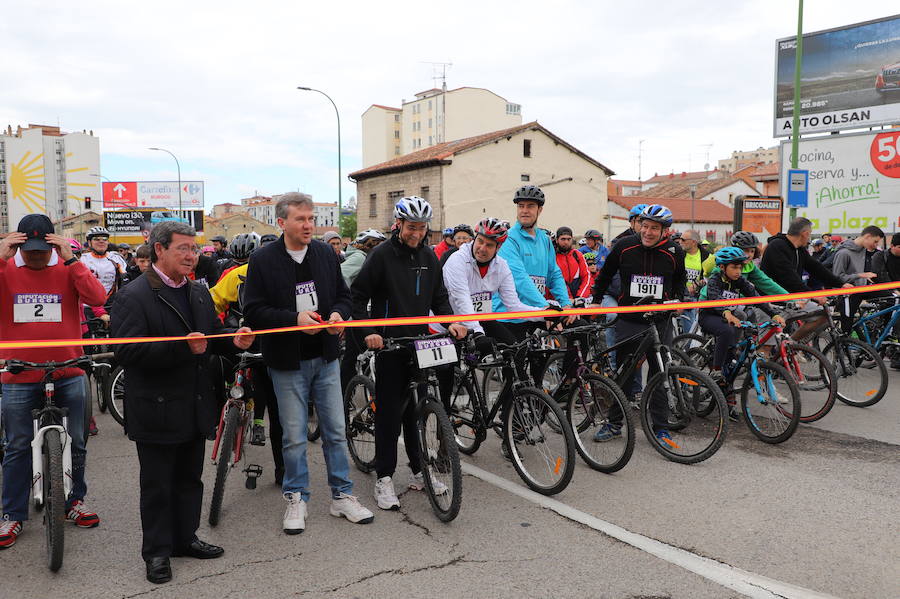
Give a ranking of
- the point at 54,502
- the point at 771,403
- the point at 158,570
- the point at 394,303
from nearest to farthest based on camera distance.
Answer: the point at 158,570 → the point at 54,502 → the point at 394,303 → the point at 771,403

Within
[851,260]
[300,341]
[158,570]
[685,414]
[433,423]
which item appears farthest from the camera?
[851,260]

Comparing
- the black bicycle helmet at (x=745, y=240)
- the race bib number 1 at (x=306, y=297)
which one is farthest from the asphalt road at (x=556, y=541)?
the black bicycle helmet at (x=745, y=240)

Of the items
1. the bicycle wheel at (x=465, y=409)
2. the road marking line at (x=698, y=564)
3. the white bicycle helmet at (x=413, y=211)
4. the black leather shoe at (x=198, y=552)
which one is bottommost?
the black leather shoe at (x=198, y=552)

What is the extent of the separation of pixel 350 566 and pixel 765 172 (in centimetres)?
10091

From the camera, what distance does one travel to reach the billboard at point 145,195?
2921 inches

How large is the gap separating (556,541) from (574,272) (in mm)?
6170

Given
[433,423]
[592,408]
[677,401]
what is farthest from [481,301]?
[677,401]

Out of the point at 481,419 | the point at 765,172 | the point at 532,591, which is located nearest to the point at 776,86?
the point at 481,419

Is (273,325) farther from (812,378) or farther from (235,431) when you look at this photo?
(812,378)

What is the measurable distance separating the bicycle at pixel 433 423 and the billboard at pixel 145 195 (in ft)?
244

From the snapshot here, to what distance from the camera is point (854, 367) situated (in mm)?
7348

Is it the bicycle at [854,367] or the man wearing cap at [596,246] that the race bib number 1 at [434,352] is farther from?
the man wearing cap at [596,246]

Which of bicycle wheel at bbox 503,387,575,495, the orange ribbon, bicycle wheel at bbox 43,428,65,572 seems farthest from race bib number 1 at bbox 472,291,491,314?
bicycle wheel at bbox 43,428,65,572

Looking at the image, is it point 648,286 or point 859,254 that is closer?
point 648,286
